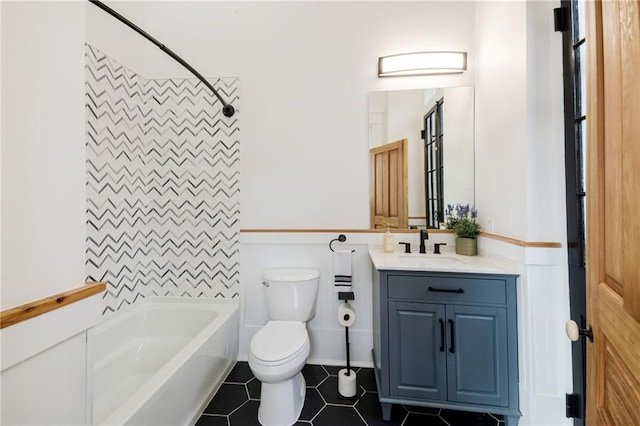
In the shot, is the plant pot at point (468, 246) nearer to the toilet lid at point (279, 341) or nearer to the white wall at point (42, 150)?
the toilet lid at point (279, 341)

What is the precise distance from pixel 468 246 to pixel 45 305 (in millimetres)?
2080

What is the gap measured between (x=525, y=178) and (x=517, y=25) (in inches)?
32.4

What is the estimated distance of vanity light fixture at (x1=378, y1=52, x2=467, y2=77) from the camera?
195cm

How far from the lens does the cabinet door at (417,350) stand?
1.43 metres

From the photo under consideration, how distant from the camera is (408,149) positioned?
2043 millimetres

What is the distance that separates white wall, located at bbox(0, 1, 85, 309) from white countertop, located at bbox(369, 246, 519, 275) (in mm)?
1317

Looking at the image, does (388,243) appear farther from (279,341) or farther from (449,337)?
(279,341)

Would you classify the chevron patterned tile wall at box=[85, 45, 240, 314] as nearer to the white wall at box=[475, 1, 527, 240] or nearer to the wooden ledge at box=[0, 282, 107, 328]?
the wooden ledge at box=[0, 282, 107, 328]

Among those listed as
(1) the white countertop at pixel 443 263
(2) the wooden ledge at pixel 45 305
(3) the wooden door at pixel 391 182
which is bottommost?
(1) the white countertop at pixel 443 263

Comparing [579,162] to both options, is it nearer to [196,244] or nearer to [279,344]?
[279,344]

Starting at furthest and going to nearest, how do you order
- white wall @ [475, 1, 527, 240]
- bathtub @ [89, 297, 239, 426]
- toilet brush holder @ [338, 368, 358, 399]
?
toilet brush holder @ [338, 368, 358, 399], white wall @ [475, 1, 527, 240], bathtub @ [89, 297, 239, 426]

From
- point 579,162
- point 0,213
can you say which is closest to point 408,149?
point 579,162

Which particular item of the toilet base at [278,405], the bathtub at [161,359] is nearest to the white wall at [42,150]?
the bathtub at [161,359]

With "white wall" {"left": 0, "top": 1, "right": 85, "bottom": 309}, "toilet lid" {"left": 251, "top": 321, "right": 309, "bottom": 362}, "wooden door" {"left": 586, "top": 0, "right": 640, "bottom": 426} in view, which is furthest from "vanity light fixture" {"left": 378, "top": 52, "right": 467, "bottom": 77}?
"toilet lid" {"left": 251, "top": 321, "right": 309, "bottom": 362}
